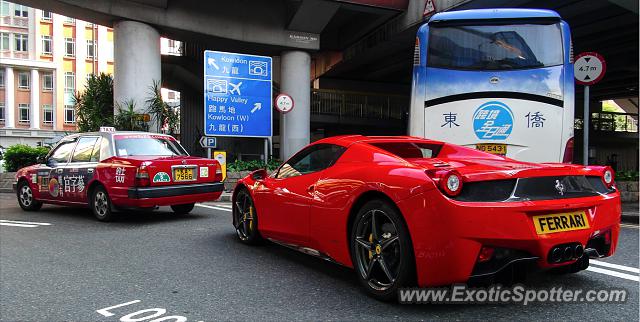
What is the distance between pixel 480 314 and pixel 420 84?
5.21m

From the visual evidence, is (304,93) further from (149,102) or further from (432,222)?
(432,222)

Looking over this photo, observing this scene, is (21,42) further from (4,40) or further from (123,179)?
(123,179)

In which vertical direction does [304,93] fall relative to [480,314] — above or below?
above

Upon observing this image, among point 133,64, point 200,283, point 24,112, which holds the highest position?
point 24,112

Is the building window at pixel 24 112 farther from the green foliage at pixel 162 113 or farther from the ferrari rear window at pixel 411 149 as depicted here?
the ferrari rear window at pixel 411 149

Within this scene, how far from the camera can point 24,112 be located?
171 ft

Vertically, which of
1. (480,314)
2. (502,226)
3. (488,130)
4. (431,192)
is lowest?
(480,314)

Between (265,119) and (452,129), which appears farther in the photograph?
(265,119)

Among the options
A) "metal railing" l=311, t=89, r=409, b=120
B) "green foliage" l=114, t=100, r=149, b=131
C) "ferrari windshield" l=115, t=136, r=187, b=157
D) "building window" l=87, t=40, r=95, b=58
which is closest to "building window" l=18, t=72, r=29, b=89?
"building window" l=87, t=40, r=95, b=58

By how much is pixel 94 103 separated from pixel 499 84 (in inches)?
583

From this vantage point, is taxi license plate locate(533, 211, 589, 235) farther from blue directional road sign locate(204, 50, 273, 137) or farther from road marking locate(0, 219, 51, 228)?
blue directional road sign locate(204, 50, 273, 137)

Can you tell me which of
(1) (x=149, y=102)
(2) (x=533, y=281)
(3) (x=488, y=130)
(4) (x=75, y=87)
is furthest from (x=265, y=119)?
(4) (x=75, y=87)

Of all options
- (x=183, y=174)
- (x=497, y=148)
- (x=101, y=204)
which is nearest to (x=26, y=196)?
(x=101, y=204)

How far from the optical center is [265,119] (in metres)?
14.3
